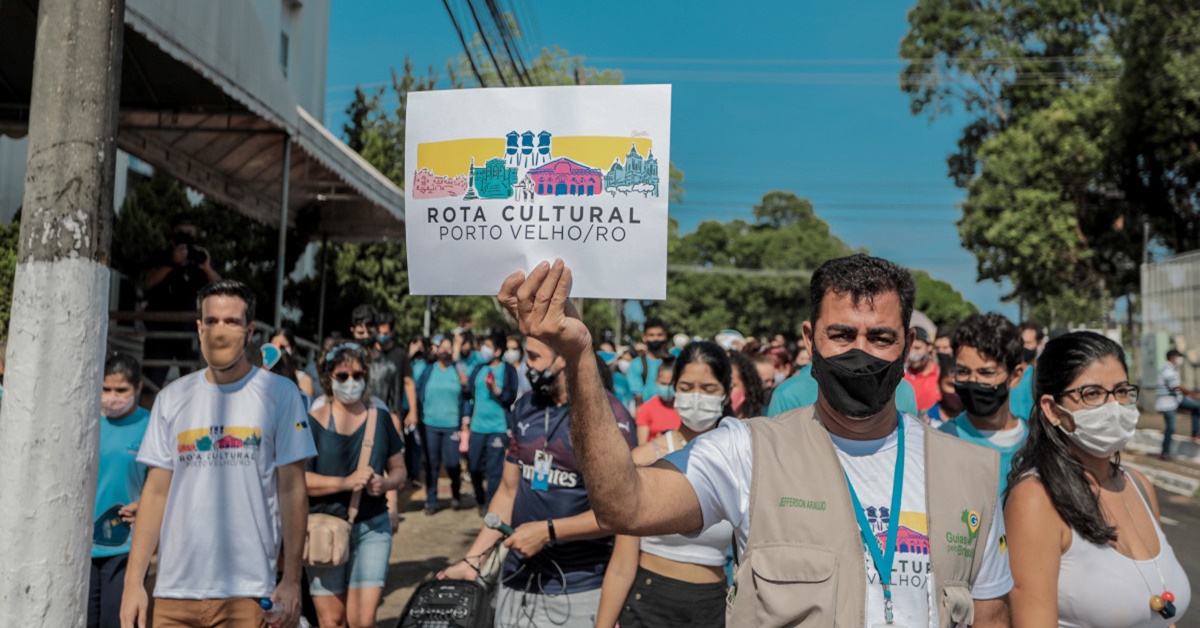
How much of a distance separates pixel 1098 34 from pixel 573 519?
3199 centimetres

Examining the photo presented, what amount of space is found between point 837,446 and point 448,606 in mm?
2355

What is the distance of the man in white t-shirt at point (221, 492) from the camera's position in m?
3.87

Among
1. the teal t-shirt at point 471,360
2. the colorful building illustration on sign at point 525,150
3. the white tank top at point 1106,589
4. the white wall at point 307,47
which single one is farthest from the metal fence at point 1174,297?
the colorful building illustration on sign at point 525,150

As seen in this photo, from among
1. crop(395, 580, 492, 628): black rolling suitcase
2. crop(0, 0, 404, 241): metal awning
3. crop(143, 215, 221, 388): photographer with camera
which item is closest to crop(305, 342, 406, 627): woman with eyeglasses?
crop(395, 580, 492, 628): black rolling suitcase

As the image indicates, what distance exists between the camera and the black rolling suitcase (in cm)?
411

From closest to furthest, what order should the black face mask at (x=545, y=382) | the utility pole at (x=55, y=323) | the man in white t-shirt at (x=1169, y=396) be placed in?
the utility pole at (x=55, y=323), the black face mask at (x=545, y=382), the man in white t-shirt at (x=1169, y=396)

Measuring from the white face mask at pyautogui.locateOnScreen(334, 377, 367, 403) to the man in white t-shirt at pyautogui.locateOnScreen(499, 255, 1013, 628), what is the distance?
3.42 meters

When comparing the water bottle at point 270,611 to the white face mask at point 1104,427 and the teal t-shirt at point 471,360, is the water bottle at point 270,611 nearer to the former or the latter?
the white face mask at point 1104,427

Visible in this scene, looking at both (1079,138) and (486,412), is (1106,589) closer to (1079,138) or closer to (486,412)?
(486,412)

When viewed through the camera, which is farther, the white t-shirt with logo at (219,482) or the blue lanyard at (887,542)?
the white t-shirt with logo at (219,482)

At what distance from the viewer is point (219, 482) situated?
12.9 feet

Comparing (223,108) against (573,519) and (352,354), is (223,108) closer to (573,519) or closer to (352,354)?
(352,354)

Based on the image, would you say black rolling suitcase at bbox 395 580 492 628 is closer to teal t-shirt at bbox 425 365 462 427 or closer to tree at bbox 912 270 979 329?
teal t-shirt at bbox 425 365 462 427

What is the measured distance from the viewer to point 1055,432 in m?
3.05
